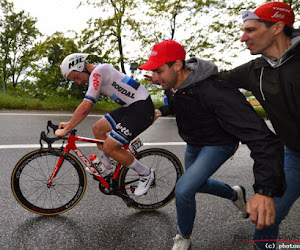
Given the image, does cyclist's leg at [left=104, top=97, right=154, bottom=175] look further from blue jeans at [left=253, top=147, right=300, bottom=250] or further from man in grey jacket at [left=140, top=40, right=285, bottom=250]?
blue jeans at [left=253, top=147, right=300, bottom=250]

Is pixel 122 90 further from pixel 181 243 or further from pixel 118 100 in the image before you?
pixel 181 243

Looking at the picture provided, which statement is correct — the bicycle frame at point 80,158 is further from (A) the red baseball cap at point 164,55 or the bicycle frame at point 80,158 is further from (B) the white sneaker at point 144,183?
(A) the red baseball cap at point 164,55

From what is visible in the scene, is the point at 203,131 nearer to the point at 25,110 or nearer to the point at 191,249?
the point at 191,249

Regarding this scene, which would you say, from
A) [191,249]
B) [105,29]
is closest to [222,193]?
[191,249]

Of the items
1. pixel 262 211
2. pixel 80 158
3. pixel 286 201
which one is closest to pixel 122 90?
pixel 80 158

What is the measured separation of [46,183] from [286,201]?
2693mm

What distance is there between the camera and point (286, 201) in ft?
7.09

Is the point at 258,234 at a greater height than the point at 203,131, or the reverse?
the point at 203,131

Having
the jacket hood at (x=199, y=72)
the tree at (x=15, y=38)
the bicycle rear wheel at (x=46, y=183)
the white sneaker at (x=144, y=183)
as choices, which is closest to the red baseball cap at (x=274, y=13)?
the jacket hood at (x=199, y=72)

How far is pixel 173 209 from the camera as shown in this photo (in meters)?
3.53

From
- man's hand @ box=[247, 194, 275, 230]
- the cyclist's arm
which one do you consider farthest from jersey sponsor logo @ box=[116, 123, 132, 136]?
man's hand @ box=[247, 194, 275, 230]

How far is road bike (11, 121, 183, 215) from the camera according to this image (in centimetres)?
316

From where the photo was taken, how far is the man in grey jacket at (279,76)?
1.97m

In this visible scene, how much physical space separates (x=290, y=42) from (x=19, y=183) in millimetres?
3074
